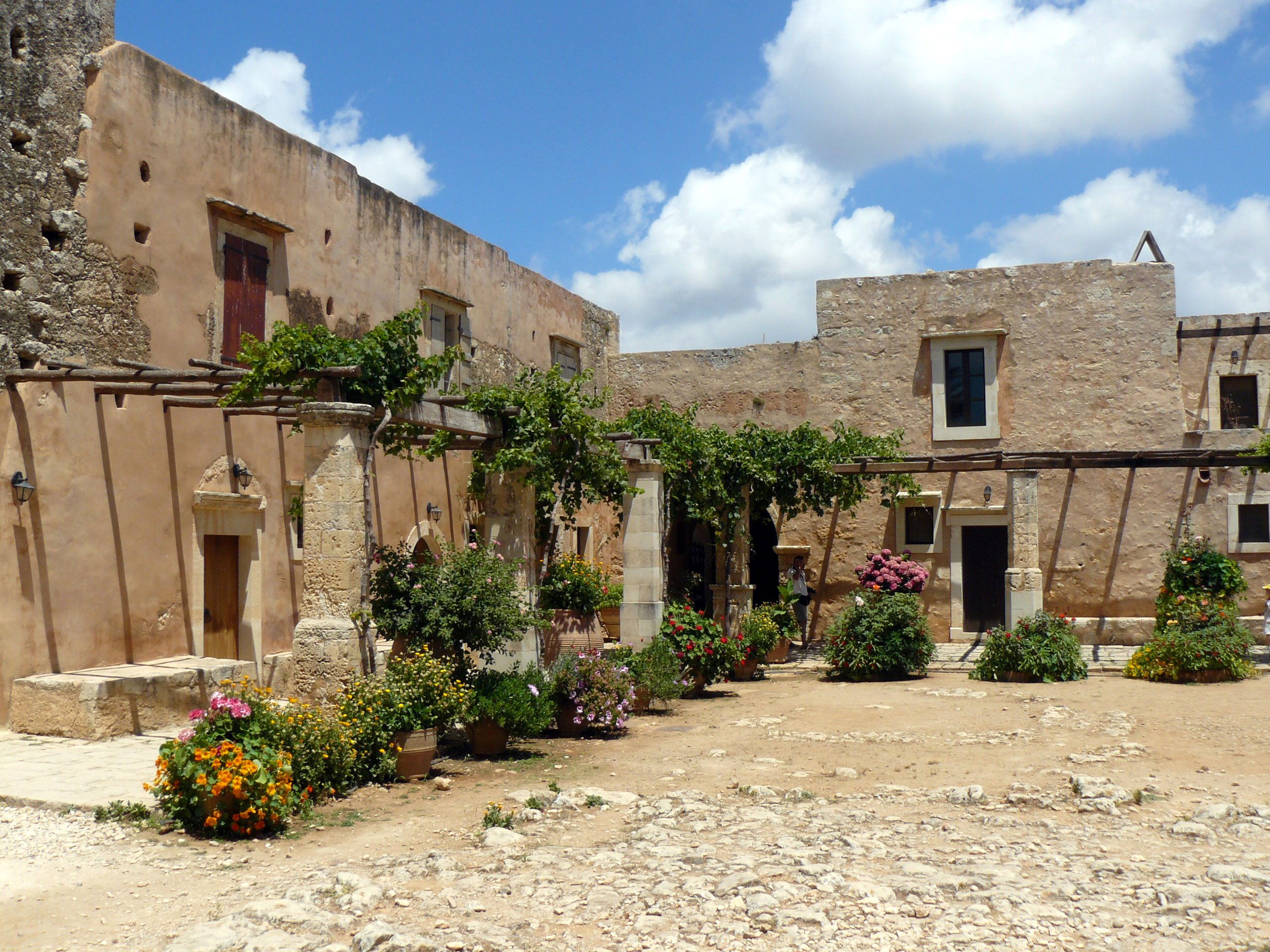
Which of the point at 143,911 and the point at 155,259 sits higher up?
the point at 155,259

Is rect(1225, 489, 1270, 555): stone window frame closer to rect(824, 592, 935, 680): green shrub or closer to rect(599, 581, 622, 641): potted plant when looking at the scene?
rect(824, 592, 935, 680): green shrub

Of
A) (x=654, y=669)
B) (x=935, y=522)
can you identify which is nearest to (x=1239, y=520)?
(x=935, y=522)

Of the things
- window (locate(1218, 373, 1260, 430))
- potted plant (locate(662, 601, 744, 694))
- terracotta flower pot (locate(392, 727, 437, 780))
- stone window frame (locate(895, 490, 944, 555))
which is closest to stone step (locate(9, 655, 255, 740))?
terracotta flower pot (locate(392, 727, 437, 780))

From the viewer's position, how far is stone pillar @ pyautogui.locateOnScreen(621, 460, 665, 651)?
1217 cm

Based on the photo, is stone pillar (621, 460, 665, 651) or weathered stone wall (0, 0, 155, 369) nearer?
weathered stone wall (0, 0, 155, 369)

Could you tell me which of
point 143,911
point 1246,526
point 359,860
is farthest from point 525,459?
point 1246,526

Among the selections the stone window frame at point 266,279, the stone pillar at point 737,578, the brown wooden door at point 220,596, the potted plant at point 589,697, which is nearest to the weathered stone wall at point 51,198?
the stone window frame at point 266,279

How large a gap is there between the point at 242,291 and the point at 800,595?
32.1 ft

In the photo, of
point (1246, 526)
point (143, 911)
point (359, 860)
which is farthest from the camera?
point (1246, 526)

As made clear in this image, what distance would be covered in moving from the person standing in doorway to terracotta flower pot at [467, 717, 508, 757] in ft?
30.8

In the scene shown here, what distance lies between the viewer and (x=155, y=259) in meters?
10.3

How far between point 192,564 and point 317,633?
3.78m

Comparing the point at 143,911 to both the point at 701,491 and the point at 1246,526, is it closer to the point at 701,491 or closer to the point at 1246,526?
the point at 701,491

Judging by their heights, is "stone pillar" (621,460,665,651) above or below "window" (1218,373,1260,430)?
below
